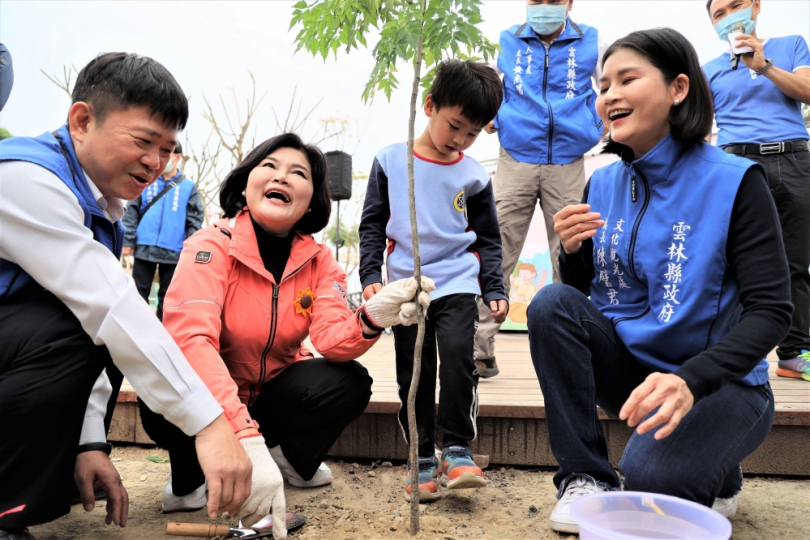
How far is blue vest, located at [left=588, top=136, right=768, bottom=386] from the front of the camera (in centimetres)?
141

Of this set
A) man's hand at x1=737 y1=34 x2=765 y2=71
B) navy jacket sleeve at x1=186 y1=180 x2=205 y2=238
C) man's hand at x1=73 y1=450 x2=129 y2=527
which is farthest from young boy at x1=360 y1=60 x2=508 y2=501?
navy jacket sleeve at x1=186 y1=180 x2=205 y2=238

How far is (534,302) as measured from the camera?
156cm

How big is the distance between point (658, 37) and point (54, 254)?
1.49m

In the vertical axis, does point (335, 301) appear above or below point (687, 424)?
above

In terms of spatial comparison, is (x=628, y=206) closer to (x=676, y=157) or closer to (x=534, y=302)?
(x=676, y=157)

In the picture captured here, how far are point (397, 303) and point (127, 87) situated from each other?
0.84 metres

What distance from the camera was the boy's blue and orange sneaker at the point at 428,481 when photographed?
1.72 metres

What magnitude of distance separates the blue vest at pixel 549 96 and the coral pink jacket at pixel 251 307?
1340 millimetres

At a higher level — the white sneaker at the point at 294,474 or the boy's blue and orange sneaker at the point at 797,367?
the boy's blue and orange sneaker at the point at 797,367

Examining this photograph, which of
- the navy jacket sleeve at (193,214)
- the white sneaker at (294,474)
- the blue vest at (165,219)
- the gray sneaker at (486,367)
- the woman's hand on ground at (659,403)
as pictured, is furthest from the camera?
the navy jacket sleeve at (193,214)

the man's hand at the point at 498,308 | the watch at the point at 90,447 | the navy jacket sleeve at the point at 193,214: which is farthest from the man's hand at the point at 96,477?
the navy jacket sleeve at the point at 193,214

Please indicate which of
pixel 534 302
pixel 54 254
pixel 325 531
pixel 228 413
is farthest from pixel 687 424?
pixel 54 254

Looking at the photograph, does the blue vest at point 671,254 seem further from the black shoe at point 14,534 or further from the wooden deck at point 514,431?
the black shoe at point 14,534

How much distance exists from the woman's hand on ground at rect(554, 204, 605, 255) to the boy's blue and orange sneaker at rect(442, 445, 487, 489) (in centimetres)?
68
